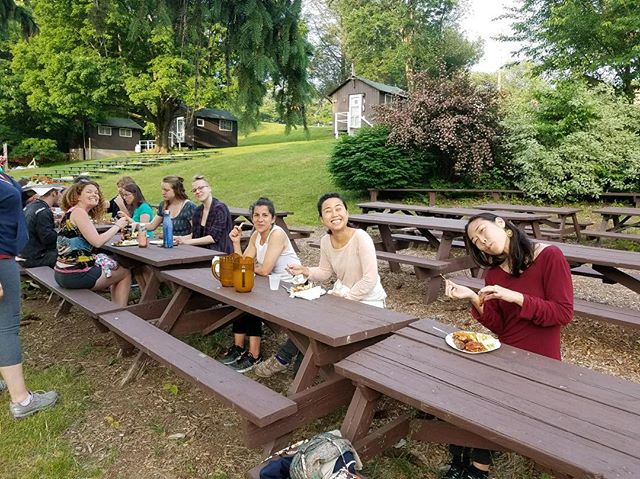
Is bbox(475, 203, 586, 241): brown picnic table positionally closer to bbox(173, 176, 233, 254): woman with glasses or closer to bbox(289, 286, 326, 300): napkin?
bbox(173, 176, 233, 254): woman with glasses

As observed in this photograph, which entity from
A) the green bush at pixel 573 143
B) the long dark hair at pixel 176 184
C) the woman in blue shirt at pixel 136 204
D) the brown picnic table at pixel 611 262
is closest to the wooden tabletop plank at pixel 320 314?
the long dark hair at pixel 176 184

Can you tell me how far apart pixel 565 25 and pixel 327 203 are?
50.4 ft

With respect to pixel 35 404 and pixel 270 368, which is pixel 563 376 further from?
pixel 35 404

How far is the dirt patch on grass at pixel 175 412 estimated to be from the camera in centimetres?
247

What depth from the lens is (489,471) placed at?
7.62 ft

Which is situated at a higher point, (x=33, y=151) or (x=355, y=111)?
→ (x=355, y=111)

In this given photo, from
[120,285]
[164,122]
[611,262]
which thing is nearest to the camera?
[611,262]

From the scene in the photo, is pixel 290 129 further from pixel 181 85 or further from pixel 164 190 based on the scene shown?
pixel 181 85

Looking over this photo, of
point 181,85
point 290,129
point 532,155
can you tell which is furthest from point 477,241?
point 181,85

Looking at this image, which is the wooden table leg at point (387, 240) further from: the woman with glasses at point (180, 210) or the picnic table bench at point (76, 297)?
the picnic table bench at point (76, 297)

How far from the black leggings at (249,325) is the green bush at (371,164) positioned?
875 centimetres

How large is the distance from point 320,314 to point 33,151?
118ft

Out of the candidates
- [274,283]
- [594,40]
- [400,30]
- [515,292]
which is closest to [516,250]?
[515,292]

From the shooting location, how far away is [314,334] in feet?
7.66
